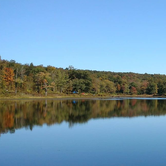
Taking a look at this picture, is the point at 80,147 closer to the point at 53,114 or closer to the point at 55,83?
the point at 53,114

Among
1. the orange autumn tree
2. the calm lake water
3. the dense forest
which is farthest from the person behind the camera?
the dense forest

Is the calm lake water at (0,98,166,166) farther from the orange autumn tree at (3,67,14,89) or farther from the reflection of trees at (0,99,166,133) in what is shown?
the orange autumn tree at (3,67,14,89)

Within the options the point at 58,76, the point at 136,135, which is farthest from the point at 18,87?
the point at 136,135

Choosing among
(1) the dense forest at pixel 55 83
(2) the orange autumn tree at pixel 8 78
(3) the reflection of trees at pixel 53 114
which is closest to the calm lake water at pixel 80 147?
(3) the reflection of trees at pixel 53 114

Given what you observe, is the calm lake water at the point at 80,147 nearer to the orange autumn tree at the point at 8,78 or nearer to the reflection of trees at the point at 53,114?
the reflection of trees at the point at 53,114

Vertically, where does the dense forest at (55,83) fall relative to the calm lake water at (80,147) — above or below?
above

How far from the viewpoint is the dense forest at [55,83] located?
56844 millimetres

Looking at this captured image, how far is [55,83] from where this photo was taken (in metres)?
67.2

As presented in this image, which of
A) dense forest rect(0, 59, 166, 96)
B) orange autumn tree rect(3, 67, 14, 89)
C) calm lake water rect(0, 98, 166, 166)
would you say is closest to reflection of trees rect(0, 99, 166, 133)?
calm lake water rect(0, 98, 166, 166)

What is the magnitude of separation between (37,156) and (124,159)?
3.17m

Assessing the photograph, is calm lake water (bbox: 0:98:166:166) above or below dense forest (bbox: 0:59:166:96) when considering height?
below

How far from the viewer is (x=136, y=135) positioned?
13070 millimetres

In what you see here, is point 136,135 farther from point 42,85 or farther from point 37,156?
point 42,85

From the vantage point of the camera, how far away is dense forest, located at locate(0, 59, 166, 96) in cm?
5684
